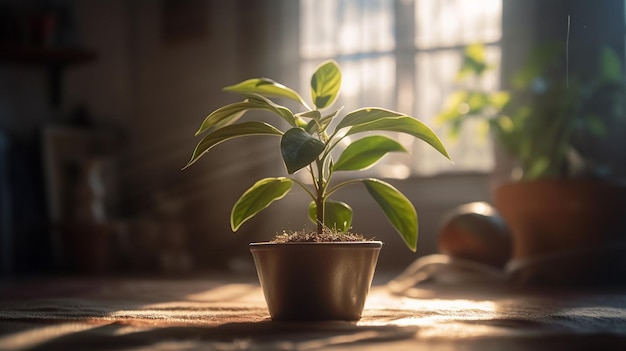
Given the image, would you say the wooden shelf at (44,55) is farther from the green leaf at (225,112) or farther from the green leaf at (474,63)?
the green leaf at (225,112)

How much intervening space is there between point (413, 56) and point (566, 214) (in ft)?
4.79

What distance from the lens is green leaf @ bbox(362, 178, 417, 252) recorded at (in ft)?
4.14

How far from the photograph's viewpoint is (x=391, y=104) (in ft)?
13.0

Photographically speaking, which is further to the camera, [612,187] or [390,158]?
[390,158]

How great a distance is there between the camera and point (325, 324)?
3.86 ft

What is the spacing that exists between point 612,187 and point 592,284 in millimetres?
326

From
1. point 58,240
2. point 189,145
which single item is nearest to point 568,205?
point 189,145

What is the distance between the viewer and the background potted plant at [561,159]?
8.89 feet

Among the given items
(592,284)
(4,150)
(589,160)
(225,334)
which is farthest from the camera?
(4,150)

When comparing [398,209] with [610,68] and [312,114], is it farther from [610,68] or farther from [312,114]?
[610,68]

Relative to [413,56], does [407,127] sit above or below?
below

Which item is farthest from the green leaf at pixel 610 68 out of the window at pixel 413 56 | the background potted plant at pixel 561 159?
the window at pixel 413 56

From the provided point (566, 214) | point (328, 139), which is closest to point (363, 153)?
point (328, 139)

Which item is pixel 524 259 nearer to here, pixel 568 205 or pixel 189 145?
pixel 568 205
